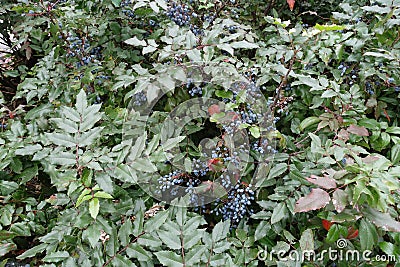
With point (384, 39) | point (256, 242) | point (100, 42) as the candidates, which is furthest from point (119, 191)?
point (384, 39)

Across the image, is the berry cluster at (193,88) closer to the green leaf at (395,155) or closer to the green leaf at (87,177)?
the green leaf at (87,177)

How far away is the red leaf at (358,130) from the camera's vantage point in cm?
119

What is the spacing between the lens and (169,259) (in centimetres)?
97

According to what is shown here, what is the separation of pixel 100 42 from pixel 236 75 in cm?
71

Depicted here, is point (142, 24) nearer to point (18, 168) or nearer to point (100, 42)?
point (100, 42)

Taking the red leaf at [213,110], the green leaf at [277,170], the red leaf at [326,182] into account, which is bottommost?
the green leaf at [277,170]

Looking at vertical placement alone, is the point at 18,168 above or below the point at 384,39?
below

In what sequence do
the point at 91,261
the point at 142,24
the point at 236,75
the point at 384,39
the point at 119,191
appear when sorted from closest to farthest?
the point at 91,261, the point at 119,191, the point at 236,75, the point at 384,39, the point at 142,24

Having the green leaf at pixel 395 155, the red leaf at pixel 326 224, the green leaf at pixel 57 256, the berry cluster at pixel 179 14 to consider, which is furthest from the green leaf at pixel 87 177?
the green leaf at pixel 395 155

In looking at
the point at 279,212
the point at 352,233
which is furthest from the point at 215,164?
the point at 352,233

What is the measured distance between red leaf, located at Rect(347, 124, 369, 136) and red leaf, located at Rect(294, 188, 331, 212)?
35cm

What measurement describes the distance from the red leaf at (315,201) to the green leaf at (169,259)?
352mm

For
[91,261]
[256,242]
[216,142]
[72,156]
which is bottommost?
[256,242]

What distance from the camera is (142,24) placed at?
1.64 m
